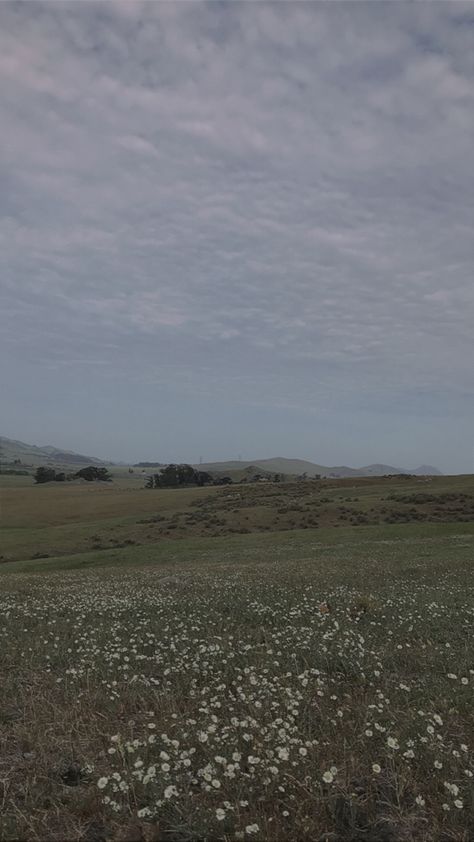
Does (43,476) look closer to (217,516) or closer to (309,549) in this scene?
(217,516)

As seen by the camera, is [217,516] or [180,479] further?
[180,479]

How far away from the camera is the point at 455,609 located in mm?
13422

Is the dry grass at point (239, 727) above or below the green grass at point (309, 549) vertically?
above

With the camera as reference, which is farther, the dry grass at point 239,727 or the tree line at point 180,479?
the tree line at point 180,479

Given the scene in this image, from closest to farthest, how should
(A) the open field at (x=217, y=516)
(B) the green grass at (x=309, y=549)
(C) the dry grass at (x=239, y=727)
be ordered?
(C) the dry grass at (x=239, y=727)
(B) the green grass at (x=309, y=549)
(A) the open field at (x=217, y=516)

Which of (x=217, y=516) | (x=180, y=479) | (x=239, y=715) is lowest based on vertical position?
(x=217, y=516)

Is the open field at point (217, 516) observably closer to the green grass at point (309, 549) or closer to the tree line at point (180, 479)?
the green grass at point (309, 549)

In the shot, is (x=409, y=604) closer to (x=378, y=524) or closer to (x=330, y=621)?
(x=330, y=621)

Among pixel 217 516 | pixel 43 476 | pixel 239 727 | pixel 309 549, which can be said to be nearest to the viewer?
pixel 239 727

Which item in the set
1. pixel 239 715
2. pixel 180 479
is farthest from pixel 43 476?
pixel 239 715

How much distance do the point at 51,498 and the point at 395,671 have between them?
383ft

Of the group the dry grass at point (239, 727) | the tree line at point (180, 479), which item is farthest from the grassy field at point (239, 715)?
the tree line at point (180, 479)

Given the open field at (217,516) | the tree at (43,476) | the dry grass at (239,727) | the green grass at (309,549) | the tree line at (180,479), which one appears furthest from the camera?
the tree at (43,476)

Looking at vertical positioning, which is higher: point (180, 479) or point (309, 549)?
point (180, 479)
